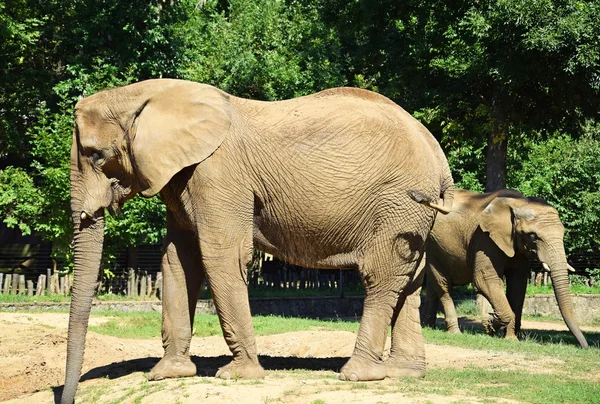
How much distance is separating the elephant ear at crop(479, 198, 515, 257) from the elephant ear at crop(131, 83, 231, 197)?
9413mm

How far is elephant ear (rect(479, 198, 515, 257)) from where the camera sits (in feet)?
63.4

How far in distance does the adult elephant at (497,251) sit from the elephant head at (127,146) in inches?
365

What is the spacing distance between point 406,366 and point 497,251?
8.28 metres

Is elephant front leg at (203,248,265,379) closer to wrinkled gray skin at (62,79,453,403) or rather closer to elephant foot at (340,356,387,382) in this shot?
wrinkled gray skin at (62,79,453,403)

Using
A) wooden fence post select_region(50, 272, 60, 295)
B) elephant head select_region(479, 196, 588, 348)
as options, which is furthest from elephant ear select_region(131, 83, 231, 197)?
wooden fence post select_region(50, 272, 60, 295)

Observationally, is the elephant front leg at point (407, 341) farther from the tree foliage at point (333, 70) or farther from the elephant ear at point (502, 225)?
the tree foliage at point (333, 70)

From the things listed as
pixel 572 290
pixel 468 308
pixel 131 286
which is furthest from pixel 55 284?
pixel 572 290

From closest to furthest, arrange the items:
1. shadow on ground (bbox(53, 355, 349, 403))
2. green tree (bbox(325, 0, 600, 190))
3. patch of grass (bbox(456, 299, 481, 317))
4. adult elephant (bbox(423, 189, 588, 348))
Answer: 1. shadow on ground (bbox(53, 355, 349, 403))
2. adult elephant (bbox(423, 189, 588, 348))
3. green tree (bbox(325, 0, 600, 190))
4. patch of grass (bbox(456, 299, 481, 317))

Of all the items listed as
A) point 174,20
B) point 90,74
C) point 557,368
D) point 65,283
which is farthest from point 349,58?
point 557,368

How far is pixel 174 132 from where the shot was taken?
11023 millimetres

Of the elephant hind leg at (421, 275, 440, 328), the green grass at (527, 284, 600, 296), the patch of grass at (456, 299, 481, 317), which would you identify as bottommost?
the elephant hind leg at (421, 275, 440, 328)

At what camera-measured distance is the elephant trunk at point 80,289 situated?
34.8 ft

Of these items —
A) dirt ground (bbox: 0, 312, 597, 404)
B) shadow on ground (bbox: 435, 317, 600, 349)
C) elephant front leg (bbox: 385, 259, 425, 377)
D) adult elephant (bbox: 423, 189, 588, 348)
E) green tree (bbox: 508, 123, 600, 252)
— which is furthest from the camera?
green tree (bbox: 508, 123, 600, 252)

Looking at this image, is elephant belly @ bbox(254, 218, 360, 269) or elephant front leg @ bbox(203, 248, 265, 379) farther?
elephant belly @ bbox(254, 218, 360, 269)
